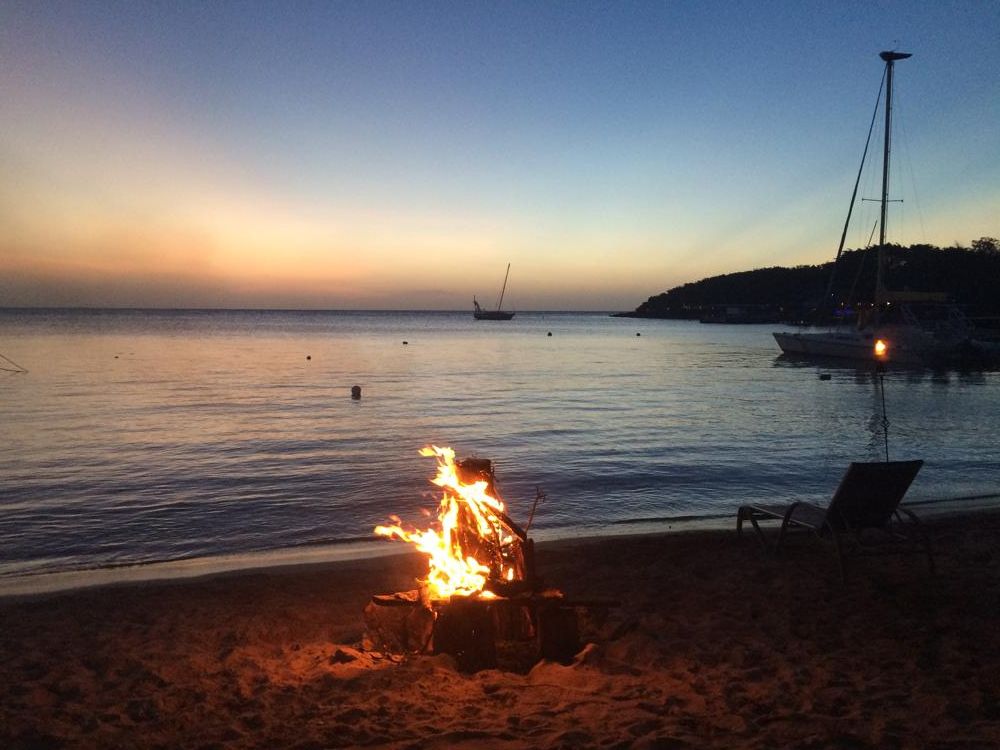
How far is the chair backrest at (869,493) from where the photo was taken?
22.4 feet

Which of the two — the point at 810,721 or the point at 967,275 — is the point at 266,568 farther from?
the point at 967,275

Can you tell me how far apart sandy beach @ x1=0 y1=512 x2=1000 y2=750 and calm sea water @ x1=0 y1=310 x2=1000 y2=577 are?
2947 millimetres

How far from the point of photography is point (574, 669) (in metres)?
5.18

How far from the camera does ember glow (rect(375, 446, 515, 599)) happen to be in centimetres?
563

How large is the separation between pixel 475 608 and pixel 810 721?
2232mm

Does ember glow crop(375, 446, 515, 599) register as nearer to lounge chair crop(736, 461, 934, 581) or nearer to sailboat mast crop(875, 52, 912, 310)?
lounge chair crop(736, 461, 934, 581)

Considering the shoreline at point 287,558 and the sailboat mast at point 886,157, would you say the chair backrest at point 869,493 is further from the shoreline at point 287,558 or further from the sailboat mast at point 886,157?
the sailboat mast at point 886,157

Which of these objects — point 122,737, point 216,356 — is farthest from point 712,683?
A: point 216,356

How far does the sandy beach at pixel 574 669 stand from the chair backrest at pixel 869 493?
534 millimetres

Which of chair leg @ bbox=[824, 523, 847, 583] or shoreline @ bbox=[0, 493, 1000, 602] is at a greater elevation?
chair leg @ bbox=[824, 523, 847, 583]

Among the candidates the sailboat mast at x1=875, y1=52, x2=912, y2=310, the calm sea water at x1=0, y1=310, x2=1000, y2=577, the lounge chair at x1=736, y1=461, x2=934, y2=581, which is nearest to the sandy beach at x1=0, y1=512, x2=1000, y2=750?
the lounge chair at x1=736, y1=461, x2=934, y2=581

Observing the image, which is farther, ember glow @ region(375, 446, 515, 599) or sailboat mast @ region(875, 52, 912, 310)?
sailboat mast @ region(875, 52, 912, 310)

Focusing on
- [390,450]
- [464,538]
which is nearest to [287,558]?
[464,538]

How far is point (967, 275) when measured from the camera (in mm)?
97125
